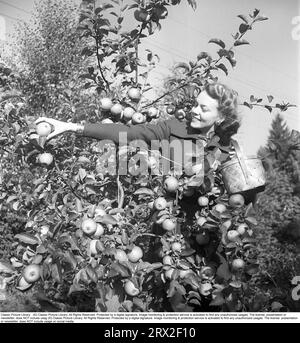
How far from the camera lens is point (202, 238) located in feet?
3.84

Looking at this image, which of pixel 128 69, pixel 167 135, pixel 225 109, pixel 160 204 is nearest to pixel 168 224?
pixel 160 204

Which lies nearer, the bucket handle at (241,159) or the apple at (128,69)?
the bucket handle at (241,159)

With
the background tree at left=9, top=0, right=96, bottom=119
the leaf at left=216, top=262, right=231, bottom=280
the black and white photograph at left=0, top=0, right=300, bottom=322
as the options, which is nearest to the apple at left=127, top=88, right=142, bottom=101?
the black and white photograph at left=0, top=0, right=300, bottom=322

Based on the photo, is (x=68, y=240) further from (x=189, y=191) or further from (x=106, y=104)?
(x=106, y=104)

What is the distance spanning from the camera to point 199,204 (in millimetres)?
1124

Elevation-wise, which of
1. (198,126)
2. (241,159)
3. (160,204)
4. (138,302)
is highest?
(198,126)

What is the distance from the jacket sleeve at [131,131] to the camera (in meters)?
1.08

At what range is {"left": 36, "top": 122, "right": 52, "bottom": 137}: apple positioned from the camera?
1.02m

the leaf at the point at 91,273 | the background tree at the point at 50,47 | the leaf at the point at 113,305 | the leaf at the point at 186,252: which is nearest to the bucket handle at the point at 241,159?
the leaf at the point at 186,252

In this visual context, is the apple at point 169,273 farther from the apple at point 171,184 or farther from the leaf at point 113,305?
the leaf at point 113,305

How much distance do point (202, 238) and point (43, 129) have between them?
0.47 meters

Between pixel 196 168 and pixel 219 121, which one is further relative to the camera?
pixel 219 121

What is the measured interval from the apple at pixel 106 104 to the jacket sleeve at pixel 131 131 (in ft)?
0.41
